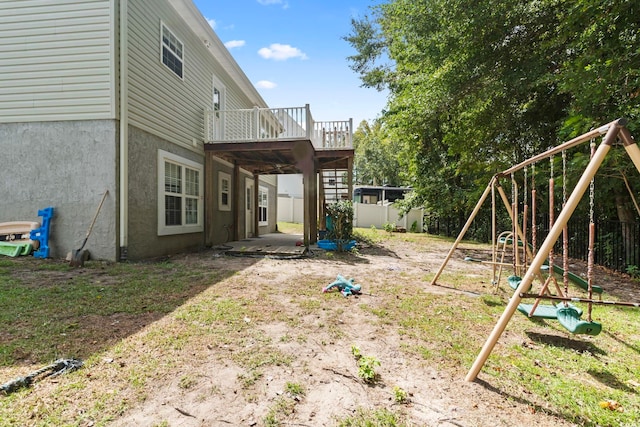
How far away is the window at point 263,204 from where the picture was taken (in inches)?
559

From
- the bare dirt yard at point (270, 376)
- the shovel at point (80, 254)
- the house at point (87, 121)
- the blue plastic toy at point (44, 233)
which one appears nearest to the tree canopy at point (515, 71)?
the bare dirt yard at point (270, 376)

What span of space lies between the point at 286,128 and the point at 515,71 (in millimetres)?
6177

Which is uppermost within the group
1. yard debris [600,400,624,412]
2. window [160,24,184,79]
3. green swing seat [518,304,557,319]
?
window [160,24,184,79]

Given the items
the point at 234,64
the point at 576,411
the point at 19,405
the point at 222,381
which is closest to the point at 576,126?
the point at 576,411

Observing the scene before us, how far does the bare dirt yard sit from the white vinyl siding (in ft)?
16.1

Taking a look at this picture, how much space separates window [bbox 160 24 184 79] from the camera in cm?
730

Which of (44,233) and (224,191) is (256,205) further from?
(44,233)

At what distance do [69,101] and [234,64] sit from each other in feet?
17.7

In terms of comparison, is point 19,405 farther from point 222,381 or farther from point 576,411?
point 576,411

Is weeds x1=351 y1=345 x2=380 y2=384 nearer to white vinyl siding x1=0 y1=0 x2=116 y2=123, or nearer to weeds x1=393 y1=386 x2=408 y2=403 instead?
weeds x1=393 y1=386 x2=408 y2=403

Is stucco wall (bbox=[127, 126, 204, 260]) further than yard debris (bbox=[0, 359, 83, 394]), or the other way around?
stucco wall (bbox=[127, 126, 204, 260])

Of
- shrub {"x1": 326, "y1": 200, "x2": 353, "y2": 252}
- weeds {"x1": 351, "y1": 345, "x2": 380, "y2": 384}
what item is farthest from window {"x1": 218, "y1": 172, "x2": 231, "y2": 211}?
weeds {"x1": 351, "y1": 345, "x2": 380, "y2": 384}

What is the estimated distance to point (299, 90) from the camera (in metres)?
16.1

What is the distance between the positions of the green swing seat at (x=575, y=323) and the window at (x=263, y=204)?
12461mm
